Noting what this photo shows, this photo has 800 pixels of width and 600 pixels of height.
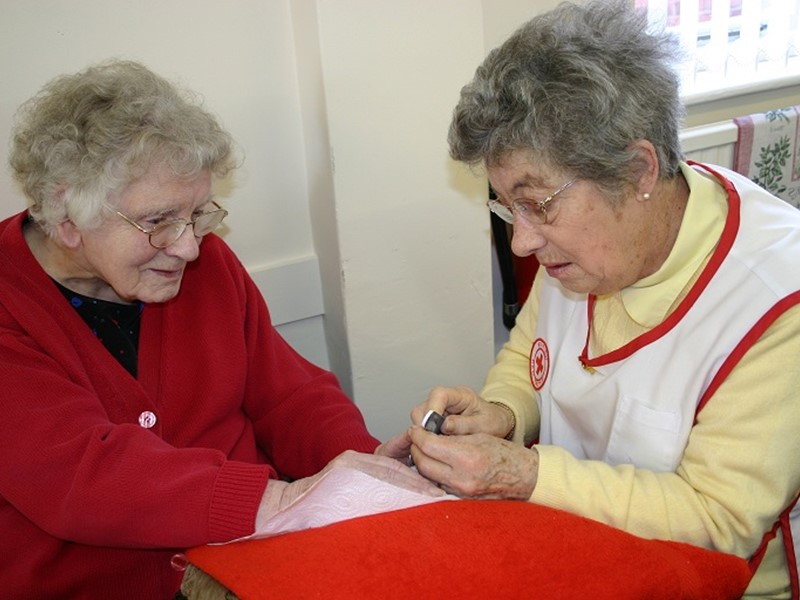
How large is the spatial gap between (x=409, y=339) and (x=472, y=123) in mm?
995

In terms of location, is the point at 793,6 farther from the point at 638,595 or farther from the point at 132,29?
the point at 638,595

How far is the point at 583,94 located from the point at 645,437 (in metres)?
0.58

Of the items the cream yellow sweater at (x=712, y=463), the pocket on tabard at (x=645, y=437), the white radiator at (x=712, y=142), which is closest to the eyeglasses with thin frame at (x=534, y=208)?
the cream yellow sweater at (x=712, y=463)

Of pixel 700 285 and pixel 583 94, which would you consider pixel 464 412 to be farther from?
pixel 583 94

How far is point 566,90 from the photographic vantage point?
4.23 feet

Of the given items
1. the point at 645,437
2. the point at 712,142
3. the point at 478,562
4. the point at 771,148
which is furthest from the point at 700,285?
the point at 771,148

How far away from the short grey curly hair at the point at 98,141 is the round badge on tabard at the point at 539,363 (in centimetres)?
74

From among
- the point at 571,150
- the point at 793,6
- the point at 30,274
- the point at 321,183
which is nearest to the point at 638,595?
the point at 571,150

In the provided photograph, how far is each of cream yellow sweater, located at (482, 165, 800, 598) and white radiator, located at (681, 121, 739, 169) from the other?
4.41ft

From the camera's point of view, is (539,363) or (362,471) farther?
(539,363)

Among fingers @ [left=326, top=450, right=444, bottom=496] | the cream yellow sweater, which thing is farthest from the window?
fingers @ [left=326, top=450, right=444, bottom=496]

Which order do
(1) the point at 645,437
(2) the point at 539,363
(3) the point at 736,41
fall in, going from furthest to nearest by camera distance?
(3) the point at 736,41
(2) the point at 539,363
(1) the point at 645,437

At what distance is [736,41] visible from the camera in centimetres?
306

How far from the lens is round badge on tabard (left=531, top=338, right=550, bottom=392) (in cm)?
169
